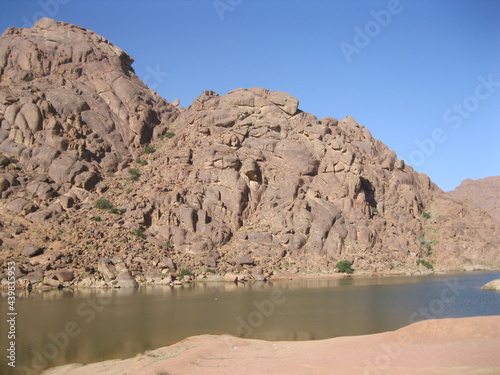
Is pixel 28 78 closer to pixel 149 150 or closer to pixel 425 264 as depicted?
pixel 149 150

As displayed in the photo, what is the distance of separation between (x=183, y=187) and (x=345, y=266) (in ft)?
86.2

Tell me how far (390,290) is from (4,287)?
1511 inches

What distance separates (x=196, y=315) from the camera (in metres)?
31.6

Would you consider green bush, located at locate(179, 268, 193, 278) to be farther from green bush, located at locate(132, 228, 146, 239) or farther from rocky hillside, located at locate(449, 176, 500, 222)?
rocky hillside, located at locate(449, 176, 500, 222)

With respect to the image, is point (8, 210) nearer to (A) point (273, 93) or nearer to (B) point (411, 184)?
(A) point (273, 93)

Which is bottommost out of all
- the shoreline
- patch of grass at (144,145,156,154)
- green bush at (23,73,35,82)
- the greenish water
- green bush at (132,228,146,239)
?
the greenish water

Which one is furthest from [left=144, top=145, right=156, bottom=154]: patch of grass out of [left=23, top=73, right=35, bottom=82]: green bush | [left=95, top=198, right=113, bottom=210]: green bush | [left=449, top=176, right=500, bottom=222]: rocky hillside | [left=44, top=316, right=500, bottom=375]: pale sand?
[left=449, top=176, right=500, bottom=222]: rocky hillside

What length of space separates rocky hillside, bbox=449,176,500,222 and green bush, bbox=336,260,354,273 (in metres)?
93.9

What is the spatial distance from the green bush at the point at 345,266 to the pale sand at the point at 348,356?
44.7 metres

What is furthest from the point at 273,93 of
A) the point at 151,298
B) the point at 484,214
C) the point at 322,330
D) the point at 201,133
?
the point at 322,330

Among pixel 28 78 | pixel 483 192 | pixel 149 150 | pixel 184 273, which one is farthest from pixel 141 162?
pixel 483 192

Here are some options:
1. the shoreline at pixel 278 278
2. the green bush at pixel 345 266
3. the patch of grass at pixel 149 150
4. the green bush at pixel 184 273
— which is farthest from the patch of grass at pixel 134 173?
the green bush at pixel 345 266

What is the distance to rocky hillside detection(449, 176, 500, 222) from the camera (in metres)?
147

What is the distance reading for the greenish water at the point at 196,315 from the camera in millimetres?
23203
